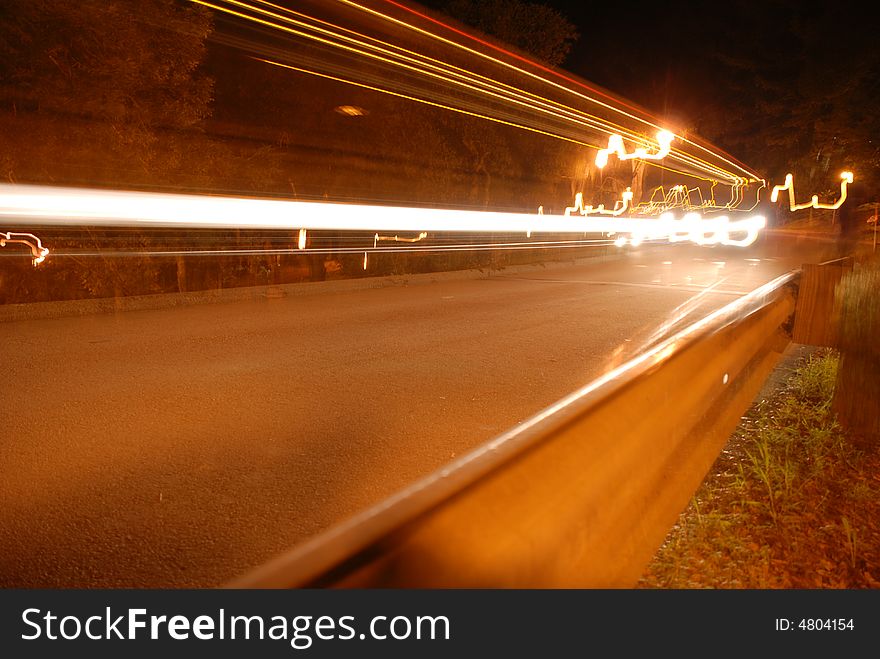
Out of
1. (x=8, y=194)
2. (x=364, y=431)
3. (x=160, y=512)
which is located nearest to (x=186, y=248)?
(x=8, y=194)

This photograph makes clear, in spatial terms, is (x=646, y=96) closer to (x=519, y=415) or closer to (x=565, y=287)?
(x=565, y=287)

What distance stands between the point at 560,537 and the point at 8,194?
500 inches

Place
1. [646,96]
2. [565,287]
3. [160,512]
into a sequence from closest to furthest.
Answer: [160,512] < [565,287] < [646,96]

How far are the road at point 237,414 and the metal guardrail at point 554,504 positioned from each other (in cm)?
203

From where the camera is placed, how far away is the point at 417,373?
797 cm

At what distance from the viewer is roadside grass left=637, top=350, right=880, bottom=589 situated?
3.16m

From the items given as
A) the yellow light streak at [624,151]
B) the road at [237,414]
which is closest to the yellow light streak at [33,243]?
the road at [237,414]

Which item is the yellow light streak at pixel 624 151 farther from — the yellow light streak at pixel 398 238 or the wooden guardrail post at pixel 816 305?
the wooden guardrail post at pixel 816 305

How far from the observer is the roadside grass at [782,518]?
3156 millimetres

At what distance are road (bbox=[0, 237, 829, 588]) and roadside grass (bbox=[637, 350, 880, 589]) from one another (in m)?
1.94

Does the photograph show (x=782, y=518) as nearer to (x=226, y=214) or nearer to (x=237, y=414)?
(x=237, y=414)

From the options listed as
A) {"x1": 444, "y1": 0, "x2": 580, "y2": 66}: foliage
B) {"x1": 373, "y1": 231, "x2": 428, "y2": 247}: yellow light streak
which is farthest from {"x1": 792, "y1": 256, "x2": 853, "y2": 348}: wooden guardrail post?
{"x1": 444, "y1": 0, "x2": 580, "y2": 66}: foliage

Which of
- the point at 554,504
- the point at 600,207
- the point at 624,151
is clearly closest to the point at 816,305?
the point at 554,504

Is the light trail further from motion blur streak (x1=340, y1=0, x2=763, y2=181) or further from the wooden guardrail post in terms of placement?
the wooden guardrail post
